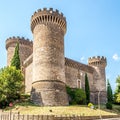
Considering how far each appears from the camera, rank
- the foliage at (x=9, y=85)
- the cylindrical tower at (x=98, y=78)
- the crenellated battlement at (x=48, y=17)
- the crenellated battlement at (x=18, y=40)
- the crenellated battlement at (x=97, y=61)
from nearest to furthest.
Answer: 1. the foliage at (x=9, y=85)
2. the crenellated battlement at (x=48, y=17)
3. the crenellated battlement at (x=18, y=40)
4. the cylindrical tower at (x=98, y=78)
5. the crenellated battlement at (x=97, y=61)

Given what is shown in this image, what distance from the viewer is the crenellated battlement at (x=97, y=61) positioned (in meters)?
56.0

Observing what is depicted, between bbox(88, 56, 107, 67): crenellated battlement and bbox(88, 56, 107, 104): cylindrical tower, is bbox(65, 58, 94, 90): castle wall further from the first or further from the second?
bbox(88, 56, 107, 67): crenellated battlement

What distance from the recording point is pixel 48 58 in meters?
37.3

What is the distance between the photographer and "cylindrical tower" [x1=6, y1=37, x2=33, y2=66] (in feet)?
172

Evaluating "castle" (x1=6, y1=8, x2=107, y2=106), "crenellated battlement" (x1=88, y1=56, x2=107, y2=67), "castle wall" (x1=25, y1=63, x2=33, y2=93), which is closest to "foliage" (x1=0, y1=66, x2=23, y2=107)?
"castle" (x1=6, y1=8, x2=107, y2=106)

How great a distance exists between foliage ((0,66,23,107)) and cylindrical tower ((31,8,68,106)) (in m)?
2.94

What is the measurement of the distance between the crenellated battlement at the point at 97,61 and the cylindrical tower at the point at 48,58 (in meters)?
17.8

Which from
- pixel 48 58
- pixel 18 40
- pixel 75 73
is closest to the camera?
pixel 48 58

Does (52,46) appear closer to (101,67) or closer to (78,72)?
(78,72)

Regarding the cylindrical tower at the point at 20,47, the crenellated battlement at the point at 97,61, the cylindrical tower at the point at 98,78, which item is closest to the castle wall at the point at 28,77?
the cylindrical tower at the point at 20,47

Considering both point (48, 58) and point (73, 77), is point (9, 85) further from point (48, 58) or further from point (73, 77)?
point (73, 77)

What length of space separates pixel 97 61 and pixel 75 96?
16.2m

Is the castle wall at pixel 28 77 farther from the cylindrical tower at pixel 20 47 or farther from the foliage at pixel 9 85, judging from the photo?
the foliage at pixel 9 85

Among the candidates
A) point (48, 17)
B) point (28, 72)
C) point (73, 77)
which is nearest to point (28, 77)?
point (28, 72)
